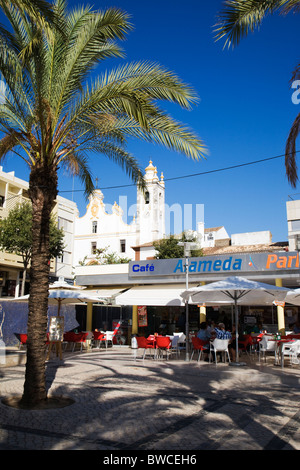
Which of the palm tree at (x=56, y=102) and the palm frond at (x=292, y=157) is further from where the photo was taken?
the palm frond at (x=292, y=157)

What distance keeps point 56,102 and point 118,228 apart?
51.9 m

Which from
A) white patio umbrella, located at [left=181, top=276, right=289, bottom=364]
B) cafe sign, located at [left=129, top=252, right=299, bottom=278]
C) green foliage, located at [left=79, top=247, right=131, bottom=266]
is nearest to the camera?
white patio umbrella, located at [left=181, top=276, right=289, bottom=364]

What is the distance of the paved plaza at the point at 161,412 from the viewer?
16.5 feet

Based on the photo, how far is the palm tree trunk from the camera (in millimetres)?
7203

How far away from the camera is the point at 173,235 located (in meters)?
45.3

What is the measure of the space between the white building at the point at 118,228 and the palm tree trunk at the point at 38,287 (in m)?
49.5

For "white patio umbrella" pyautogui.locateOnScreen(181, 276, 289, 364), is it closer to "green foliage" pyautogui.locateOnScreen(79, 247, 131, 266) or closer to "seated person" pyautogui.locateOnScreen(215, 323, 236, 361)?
"seated person" pyautogui.locateOnScreen(215, 323, 236, 361)

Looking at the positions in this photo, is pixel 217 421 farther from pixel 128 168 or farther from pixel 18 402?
pixel 128 168

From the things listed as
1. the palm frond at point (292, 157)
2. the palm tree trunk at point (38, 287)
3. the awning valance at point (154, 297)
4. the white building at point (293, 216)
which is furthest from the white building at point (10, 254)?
the white building at point (293, 216)

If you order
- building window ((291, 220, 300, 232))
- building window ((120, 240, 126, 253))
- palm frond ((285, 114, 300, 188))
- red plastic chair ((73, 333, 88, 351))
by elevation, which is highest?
building window ((120, 240, 126, 253))

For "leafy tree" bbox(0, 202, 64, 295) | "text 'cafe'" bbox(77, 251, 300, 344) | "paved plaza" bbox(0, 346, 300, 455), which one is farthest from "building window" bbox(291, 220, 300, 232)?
"paved plaza" bbox(0, 346, 300, 455)

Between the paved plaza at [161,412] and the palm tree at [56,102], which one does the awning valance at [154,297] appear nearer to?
the paved plaza at [161,412]
